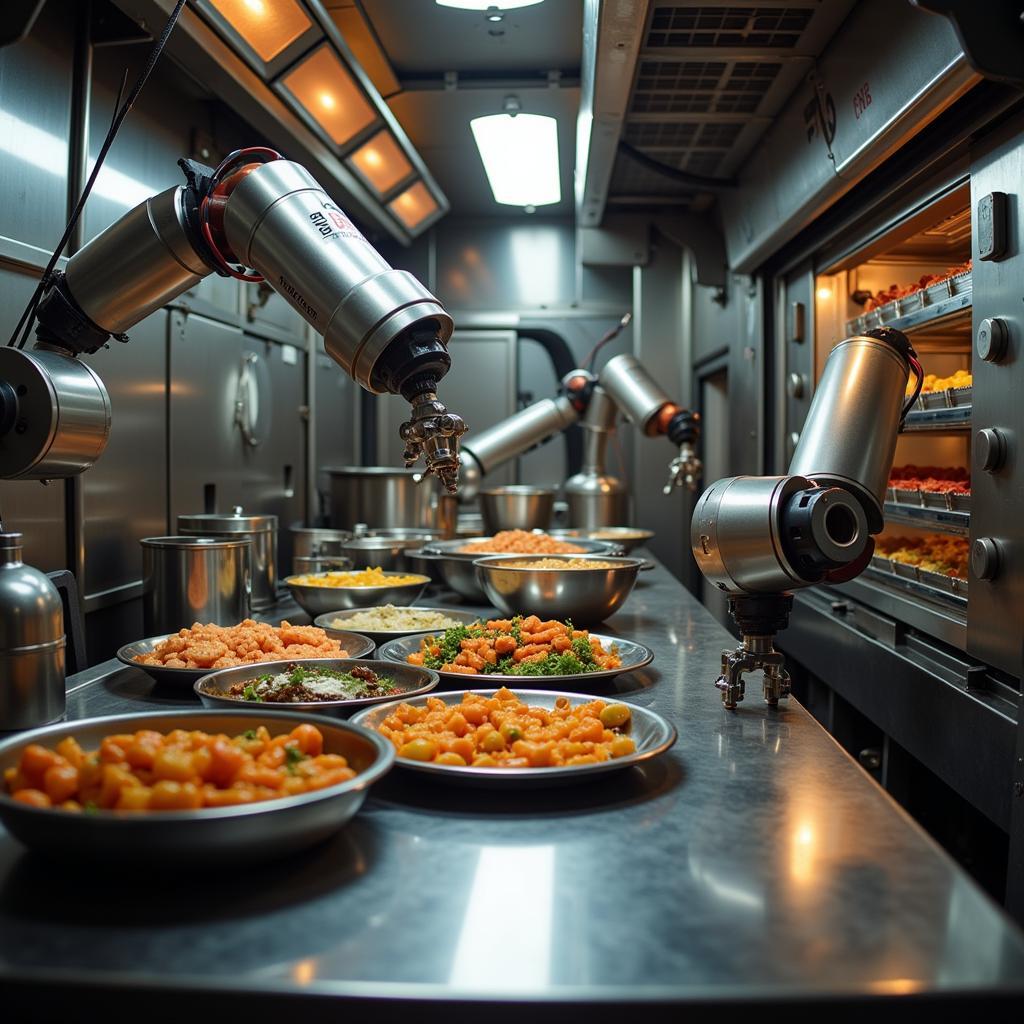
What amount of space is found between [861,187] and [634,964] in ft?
8.10

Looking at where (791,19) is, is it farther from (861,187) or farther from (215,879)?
(215,879)

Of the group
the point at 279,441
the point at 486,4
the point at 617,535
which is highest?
the point at 486,4

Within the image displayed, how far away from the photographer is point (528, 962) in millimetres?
757

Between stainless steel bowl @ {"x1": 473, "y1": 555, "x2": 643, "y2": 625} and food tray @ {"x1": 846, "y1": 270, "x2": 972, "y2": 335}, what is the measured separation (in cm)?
93

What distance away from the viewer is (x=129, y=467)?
2.63 meters

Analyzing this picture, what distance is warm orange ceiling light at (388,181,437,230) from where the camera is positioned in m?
4.48

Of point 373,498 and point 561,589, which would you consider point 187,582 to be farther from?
point 373,498

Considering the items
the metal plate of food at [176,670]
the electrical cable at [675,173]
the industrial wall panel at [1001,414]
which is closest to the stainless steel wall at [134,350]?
A: the metal plate of food at [176,670]

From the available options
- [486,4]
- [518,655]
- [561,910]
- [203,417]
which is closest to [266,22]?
[486,4]

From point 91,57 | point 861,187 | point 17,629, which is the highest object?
point 91,57

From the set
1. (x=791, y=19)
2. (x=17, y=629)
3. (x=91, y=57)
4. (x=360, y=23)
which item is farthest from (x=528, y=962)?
(x=360, y=23)

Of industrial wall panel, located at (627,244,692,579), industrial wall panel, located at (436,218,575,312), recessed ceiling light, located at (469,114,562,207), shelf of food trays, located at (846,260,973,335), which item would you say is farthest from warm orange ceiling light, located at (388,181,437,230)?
shelf of food trays, located at (846,260,973,335)

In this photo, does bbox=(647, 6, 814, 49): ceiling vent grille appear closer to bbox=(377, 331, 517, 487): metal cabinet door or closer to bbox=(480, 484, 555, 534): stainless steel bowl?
bbox=(480, 484, 555, 534): stainless steel bowl

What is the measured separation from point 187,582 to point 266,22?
1648mm
